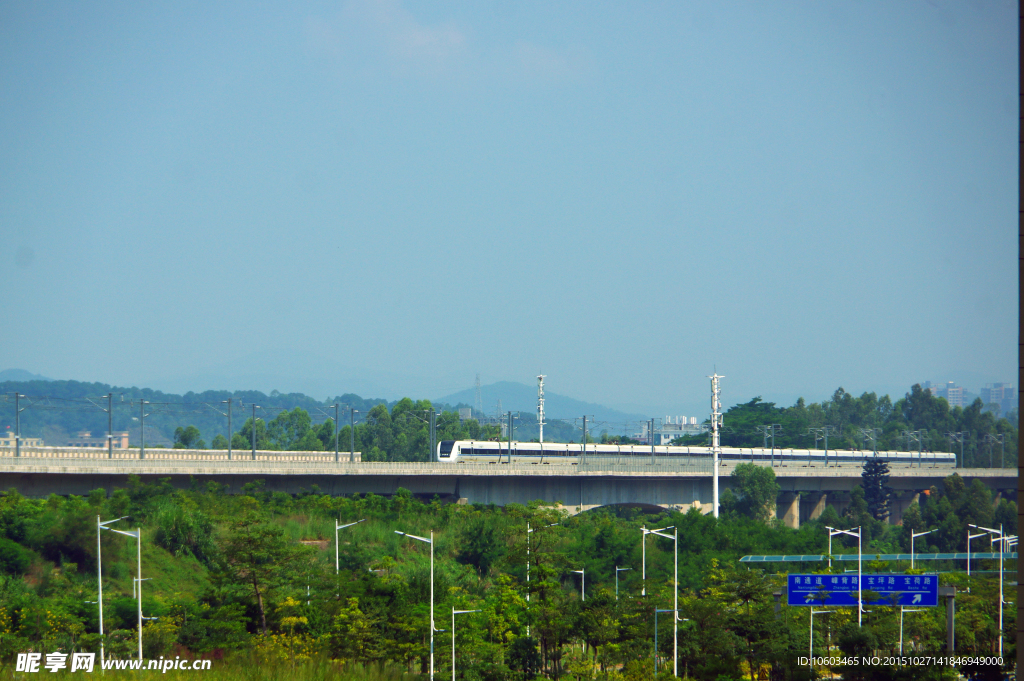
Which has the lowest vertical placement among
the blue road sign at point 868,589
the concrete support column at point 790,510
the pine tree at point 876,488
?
the concrete support column at point 790,510

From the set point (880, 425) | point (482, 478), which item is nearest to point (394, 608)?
point (482, 478)

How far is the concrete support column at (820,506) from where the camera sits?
3233 inches

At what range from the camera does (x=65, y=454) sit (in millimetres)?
59781

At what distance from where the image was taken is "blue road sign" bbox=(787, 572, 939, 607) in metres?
31.2

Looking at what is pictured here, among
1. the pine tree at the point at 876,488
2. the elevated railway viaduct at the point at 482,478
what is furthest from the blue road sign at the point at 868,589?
the pine tree at the point at 876,488

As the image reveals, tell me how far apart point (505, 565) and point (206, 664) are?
52.4 ft

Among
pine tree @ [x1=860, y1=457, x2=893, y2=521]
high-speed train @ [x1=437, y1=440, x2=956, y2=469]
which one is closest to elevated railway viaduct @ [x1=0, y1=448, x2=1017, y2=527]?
high-speed train @ [x1=437, y1=440, x2=956, y2=469]

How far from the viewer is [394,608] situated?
31766 millimetres

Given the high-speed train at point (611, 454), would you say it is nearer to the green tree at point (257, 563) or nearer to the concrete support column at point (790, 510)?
the concrete support column at point (790, 510)

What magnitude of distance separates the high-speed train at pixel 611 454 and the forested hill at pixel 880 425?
1477 cm

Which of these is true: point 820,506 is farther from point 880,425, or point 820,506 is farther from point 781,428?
point 880,425

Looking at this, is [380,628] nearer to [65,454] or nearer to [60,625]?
[60,625]

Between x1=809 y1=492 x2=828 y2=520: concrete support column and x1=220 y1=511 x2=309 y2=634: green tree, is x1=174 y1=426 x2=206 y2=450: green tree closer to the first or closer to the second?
x1=809 y1=492 x2=828 y2=520: concrete support column

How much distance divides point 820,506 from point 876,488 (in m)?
8.45
